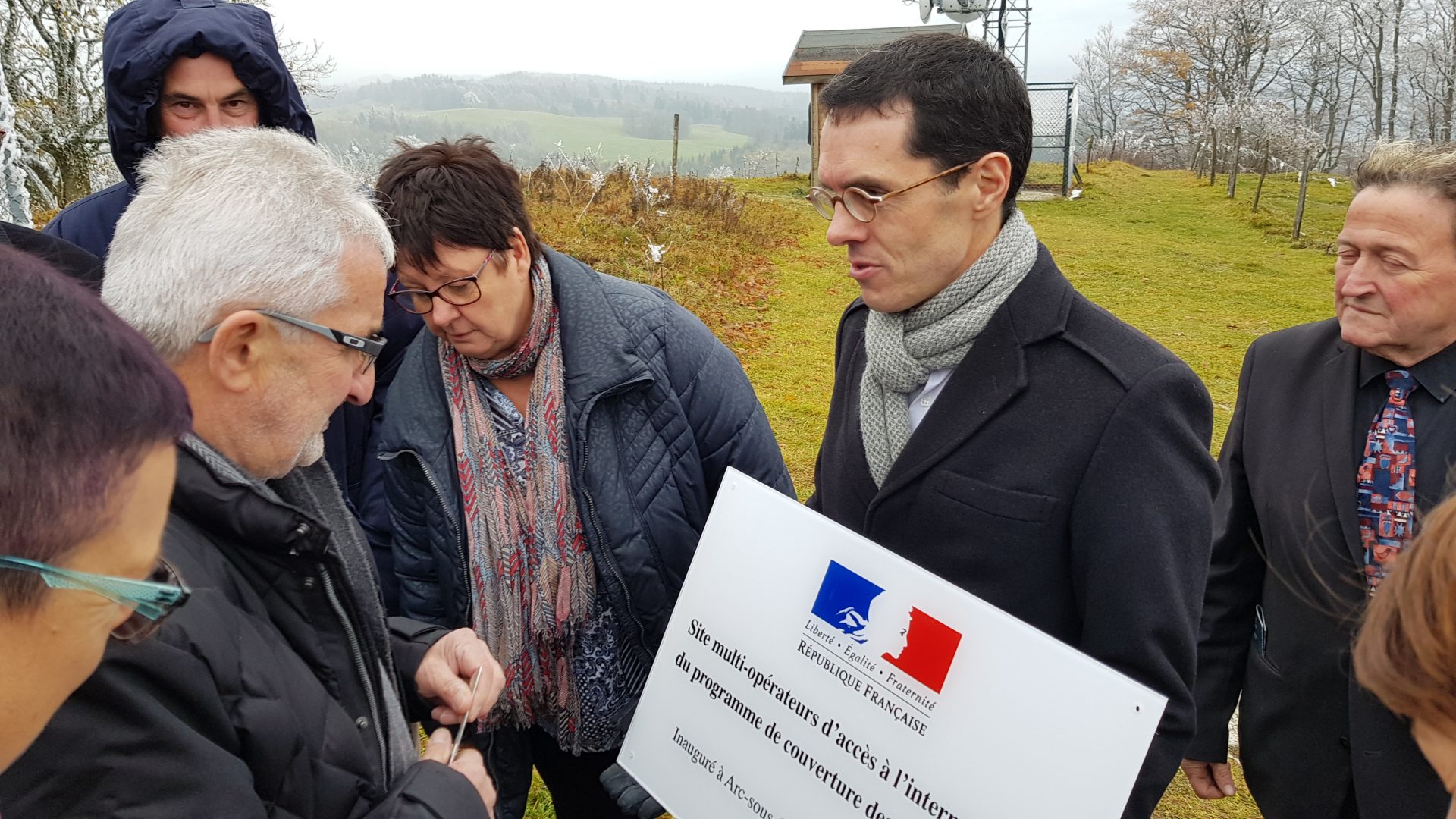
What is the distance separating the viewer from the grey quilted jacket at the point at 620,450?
222 centimetres

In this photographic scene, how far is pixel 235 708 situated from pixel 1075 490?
1.40m

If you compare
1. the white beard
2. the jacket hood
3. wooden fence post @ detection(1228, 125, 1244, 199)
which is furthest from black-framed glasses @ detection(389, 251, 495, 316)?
wooden fence post @ detection(1228, 125, 1244, 199)

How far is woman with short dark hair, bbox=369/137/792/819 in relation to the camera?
224cm

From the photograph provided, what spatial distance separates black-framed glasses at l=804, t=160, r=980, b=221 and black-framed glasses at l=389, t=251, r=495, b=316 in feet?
3.04

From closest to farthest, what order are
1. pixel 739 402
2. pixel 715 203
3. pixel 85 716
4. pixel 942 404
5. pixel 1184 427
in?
pixel 85 716 < pixel 1184 427 < pixel 942 404 < pixel 739 402 < pixel 715 203

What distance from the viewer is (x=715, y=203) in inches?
599

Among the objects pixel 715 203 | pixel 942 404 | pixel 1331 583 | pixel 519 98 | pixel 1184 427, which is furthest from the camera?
pixel 519 98

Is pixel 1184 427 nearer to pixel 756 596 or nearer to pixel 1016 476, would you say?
pixel 1016 476

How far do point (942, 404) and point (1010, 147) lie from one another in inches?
21.3

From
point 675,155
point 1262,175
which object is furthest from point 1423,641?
point 1262,175

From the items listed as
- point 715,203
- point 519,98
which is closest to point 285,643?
point 715,203

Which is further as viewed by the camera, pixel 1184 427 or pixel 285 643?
pixel 1184 427

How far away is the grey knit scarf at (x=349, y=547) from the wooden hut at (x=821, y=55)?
1761cm

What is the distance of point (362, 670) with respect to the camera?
1.55m
